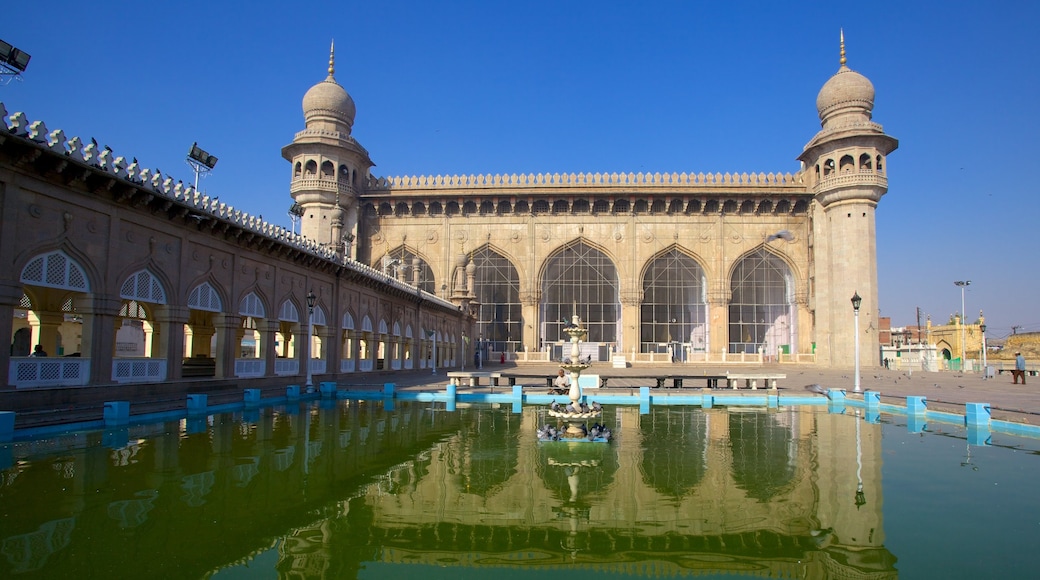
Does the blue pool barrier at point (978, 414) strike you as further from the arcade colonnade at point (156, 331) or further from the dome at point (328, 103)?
the dome at point (328, 103)

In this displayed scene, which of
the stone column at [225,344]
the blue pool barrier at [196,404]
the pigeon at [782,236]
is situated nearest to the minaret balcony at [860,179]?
the pigeon at [782,236]

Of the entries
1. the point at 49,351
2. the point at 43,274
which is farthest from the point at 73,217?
the point at 49,351

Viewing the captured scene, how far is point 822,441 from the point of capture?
28.2ft

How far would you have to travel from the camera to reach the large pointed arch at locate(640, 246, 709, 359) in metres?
34.0

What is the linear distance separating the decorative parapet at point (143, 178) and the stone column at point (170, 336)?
1852mm

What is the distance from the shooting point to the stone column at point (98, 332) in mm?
9703

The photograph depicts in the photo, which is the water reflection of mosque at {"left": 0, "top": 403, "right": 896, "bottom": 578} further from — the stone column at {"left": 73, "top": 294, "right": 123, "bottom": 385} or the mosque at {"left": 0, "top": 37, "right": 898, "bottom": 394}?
the mosque at {"left": 0, "top": 37, "right": 898, "bottom": 394}

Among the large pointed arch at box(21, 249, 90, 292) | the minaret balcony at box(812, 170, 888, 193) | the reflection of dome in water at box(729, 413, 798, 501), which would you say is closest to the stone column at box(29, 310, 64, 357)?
the large pointed arch at box(21, 249, 90, 292)

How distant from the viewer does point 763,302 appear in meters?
34.2

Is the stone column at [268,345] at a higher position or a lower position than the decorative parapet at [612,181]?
lower

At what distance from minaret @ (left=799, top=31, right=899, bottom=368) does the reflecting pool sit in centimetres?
2246

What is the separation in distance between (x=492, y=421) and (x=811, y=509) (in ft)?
20.2

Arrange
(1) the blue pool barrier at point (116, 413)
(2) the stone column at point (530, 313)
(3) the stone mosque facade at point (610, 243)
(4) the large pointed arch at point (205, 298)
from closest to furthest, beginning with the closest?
(1) the blue pool barrier at point (116, 413) → (4) the large pointed arch at point (205, 298) → (3) the stone mosque facade at point (610, 243) → (2) the stone column at point (530, 313)

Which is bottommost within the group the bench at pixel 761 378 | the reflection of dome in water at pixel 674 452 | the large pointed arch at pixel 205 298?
the reflection of dome in water at pixel 674 452
